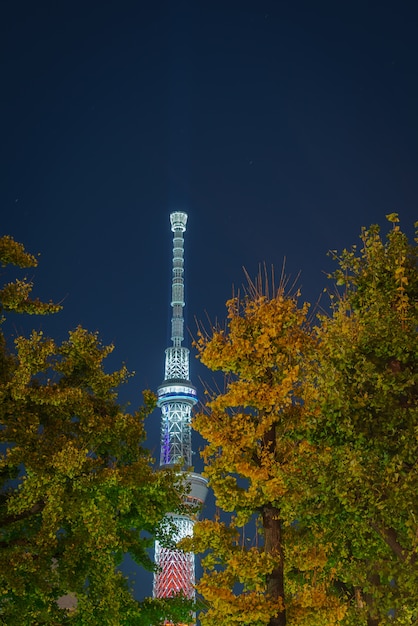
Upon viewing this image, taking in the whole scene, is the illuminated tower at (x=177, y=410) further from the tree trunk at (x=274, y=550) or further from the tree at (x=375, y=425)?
the tree at (x=375, y=425)

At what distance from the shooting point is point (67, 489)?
16.7 meters

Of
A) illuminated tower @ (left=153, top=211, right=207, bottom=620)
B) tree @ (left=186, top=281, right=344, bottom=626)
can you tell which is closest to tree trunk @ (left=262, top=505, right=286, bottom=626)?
tree @ (left=186, top=281, right=344, bottom=626)

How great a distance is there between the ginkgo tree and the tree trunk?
0.02 m

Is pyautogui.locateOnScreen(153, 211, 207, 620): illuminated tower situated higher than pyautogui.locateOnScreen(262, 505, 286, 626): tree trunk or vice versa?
pyautogui.locateOnScreen(153, 211, 207, 620): illuminated tower

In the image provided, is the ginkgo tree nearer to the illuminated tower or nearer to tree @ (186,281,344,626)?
tree @ (186,281,344,626)

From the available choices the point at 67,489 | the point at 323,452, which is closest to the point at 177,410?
the point at 67,489

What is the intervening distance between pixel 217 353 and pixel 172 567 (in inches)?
3356

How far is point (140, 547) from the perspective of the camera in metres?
19.0

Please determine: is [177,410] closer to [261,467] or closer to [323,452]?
[261,467]

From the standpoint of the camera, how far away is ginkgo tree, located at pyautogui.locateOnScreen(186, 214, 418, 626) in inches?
454

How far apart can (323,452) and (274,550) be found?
343 centimetres

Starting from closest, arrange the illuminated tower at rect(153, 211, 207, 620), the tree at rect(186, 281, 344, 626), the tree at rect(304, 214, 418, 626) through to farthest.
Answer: the tree at rect(304, 214, 418, 626) < the tree at rect(186, 281, 344, 626) < the illuminated tower at rect(153, 211, 207, 620)

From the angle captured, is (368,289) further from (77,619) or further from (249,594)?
(77,619)

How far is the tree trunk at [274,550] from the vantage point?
47.5 feet
